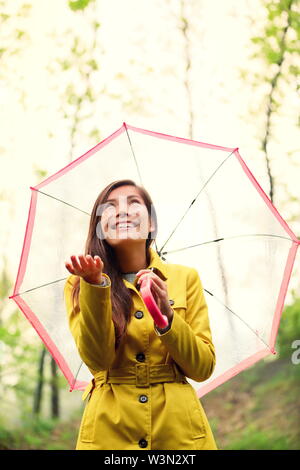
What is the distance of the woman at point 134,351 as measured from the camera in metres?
1.72

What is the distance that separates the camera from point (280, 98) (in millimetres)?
8141

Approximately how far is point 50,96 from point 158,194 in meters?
7.51

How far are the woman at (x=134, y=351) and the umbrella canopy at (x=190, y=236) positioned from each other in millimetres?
392

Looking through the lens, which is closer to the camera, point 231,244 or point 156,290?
point 156,290

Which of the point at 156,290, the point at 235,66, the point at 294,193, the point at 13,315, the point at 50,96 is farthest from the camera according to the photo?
the point at 13,315

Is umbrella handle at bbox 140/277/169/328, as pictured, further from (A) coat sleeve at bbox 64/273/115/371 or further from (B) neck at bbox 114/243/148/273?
(B) neck at bbox 114/243/148/273

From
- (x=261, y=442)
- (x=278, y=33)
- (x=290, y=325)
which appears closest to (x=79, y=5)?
(x=278, y=33)

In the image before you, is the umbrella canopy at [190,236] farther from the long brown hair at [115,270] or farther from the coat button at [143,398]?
the coat button at [143,398]

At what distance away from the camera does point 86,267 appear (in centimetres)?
163

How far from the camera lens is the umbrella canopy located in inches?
95.0

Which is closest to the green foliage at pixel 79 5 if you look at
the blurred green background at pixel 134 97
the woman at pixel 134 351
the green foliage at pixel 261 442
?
the blurred green background at pixel 134 97

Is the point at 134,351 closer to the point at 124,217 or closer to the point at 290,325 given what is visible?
the point at 124,217

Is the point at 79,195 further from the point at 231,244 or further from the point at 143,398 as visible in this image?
the point at 143,398
